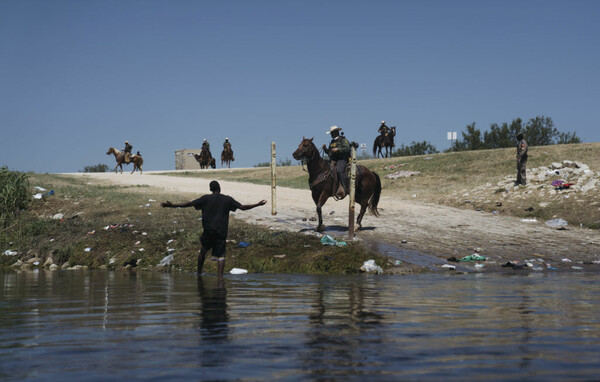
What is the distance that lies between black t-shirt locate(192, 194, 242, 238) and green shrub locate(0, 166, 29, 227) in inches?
426

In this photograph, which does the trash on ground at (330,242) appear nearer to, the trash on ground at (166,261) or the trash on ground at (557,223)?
the trash on ground at (166,261)

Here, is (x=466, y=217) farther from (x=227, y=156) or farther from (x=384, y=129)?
(x=227, y=156)

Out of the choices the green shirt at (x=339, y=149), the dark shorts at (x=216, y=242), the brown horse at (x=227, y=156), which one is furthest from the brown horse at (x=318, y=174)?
the brown horse at (x=227, y=156)

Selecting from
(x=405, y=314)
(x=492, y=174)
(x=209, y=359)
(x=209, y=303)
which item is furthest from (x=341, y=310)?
(x=492, y=174)

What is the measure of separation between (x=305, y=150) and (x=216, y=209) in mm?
5381

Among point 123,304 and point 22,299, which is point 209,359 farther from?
point 22,299

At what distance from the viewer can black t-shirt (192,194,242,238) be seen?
10.3 meters

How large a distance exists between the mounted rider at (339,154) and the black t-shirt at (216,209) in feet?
18.4

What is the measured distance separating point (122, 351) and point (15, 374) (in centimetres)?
79

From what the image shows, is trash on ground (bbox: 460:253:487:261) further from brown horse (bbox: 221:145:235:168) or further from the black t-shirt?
brown horse (bbox: 221:145:235:168)

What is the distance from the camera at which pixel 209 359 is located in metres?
3.93

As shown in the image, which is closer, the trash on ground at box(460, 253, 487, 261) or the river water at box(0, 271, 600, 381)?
the river water at box(0, 271, 600, 381)

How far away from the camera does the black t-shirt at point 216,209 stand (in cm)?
1030

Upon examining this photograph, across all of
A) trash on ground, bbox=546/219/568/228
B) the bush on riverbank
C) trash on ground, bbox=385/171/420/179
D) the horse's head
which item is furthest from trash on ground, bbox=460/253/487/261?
trash on ground, bbox=385/171/420/179
